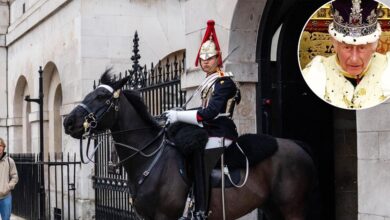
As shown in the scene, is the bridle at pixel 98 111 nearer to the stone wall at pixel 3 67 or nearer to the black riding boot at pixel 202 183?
the black riding boot at pixel 202 183

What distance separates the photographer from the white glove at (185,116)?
715 cm

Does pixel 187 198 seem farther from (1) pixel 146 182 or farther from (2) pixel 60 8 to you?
(2) pixel 60 8

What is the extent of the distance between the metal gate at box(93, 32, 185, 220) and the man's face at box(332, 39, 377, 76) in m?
3.77

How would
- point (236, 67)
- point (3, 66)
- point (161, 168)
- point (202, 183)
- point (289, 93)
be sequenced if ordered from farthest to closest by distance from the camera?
point (3, 66), point (289, 93), point (236, 67), point (161, 168), point (202, 183)

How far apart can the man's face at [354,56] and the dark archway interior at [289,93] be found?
2.61 metres

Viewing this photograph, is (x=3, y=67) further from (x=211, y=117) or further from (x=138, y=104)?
(x=211, y=117)

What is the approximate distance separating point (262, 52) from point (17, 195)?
33.7 feet

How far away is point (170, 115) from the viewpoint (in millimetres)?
7242

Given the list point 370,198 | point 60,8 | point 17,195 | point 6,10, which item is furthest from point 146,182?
point 6,10

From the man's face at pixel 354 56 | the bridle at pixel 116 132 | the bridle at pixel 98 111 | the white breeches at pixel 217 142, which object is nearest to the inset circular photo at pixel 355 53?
the man's face at pixel 354 56

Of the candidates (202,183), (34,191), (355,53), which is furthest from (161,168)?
(34,191)

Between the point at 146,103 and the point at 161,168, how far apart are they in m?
4.15

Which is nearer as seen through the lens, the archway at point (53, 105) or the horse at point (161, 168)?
the horse at point (161, 168)

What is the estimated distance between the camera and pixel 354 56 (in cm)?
690
